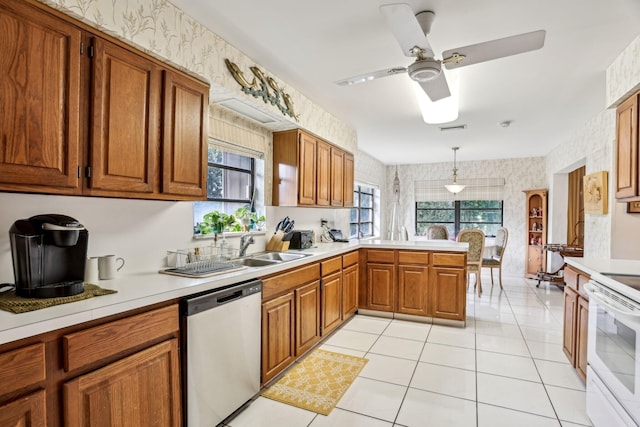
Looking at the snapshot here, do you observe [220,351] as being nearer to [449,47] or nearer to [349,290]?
[349,290]

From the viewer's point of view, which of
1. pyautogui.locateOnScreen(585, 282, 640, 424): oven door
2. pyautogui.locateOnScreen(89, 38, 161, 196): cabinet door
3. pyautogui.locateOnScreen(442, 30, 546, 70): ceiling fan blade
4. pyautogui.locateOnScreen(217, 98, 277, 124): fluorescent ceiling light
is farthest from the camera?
pyautogui.locateOnScreen(217, 98, 277, 124): fluorescent ceiling light

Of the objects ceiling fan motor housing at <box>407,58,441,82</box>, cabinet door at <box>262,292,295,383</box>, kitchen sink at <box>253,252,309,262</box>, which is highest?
ceiling fan motor housing at <box>407,58,441,82</box>

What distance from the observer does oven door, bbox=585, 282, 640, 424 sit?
1516 mm

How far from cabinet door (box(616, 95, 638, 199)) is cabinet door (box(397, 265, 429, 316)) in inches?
71.6

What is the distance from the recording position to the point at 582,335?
2.31m

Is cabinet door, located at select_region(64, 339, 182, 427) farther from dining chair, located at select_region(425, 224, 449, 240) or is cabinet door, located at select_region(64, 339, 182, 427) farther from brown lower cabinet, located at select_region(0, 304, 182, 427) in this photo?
dining chair, located at select_region(425, 224, 449, 240)

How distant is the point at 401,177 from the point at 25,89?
24.2 feet

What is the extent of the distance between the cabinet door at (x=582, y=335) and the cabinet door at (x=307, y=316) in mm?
1938

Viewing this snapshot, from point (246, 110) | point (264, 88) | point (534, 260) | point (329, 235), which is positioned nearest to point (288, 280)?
point (246, 110)

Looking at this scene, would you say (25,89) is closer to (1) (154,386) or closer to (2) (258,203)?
(1) (154,386)

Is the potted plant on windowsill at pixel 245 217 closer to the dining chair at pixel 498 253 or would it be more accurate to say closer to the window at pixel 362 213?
the window at pixel 362 213

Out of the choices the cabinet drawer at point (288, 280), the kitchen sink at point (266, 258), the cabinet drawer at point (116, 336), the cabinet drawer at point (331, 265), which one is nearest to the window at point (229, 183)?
the kitchen sink at point (266, 258)

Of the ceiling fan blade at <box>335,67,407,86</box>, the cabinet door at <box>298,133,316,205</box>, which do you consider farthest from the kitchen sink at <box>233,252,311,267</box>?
the ceiling fan blade at <box>335,67,407,86</box>

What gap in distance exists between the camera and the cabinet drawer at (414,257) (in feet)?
12.2
